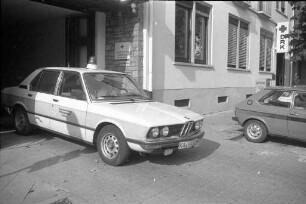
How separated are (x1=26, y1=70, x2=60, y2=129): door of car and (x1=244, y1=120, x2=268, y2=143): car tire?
15.2 ft

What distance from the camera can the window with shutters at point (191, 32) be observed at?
10.9 m

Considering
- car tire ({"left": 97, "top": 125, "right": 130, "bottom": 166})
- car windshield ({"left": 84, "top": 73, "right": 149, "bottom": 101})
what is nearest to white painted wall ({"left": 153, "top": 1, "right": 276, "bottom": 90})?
car windshield ({"left": 84, "top": 73, "right": 149, "bottom": 101})

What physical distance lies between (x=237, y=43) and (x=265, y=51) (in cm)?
424

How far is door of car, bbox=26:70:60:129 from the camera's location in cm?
633

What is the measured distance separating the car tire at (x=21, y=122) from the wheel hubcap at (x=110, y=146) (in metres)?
2.47

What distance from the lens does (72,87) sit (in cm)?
603

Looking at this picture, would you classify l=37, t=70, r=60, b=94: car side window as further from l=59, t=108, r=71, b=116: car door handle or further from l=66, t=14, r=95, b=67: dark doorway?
l=66, t=14, r=95, b=67: dark doorway

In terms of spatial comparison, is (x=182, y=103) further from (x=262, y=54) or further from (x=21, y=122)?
(x=262, y=54)

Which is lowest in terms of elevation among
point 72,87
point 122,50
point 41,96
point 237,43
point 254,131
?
point 254,131

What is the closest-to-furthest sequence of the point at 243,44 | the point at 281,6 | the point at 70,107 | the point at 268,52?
1. the point at 70,107
2. the point at 243,44
3. the point at 268,52
4. the point at 281,6

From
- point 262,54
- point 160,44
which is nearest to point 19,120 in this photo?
point 160,44

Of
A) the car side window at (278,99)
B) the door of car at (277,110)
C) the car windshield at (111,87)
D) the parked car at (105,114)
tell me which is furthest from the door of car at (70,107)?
the car side window at (278,99)

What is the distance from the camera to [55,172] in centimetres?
496

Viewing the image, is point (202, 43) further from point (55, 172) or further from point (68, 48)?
point (55, 172)
